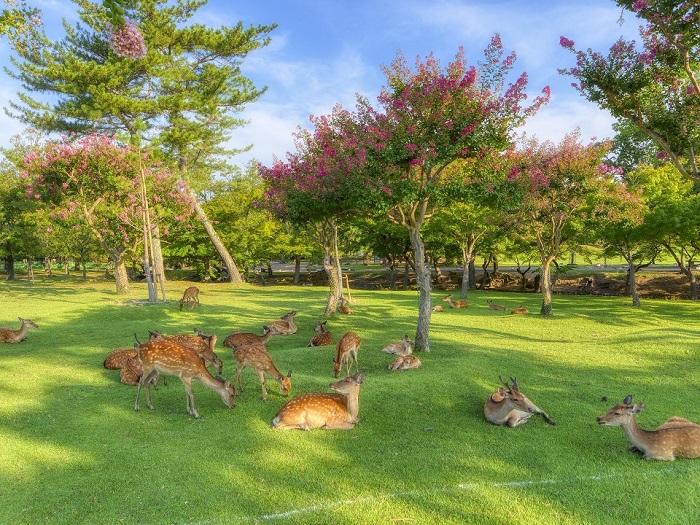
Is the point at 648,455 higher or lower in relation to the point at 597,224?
lower

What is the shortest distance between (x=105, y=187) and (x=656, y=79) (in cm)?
2252

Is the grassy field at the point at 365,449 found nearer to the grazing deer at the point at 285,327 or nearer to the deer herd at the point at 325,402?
the deer herd at the point at 325,402

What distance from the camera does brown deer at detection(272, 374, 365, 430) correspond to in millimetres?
6801

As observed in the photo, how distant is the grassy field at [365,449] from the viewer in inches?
190

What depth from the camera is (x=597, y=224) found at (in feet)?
62.4

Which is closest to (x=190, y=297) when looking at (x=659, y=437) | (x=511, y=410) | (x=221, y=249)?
(x=511, y=410)

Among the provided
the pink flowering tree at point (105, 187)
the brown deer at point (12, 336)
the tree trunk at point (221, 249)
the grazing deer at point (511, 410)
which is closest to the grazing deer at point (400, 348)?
the grazing deer at point (511, 410)

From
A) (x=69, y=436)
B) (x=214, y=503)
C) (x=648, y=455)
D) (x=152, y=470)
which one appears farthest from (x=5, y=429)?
(x=648, y=455)

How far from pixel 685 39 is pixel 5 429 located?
557 inches

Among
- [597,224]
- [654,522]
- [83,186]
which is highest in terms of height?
[83,186]

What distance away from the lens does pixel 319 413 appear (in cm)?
686

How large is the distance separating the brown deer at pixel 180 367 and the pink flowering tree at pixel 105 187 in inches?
632

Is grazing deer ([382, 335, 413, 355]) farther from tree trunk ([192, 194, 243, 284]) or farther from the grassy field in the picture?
tree trunk ([192, 194, 243, 284])

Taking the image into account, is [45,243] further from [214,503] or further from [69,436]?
[214,503]
